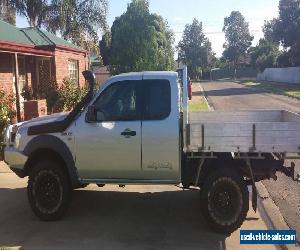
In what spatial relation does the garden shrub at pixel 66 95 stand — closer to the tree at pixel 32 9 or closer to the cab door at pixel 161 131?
the cab door at pixel 161 131

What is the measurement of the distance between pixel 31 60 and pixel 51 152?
12.6 meters

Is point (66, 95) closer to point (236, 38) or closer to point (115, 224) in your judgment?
point (115, 224)

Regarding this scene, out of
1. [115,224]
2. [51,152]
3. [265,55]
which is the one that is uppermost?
[265,55]

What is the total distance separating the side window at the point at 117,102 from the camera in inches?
285

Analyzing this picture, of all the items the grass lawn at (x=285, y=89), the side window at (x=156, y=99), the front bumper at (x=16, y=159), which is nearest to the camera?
the side window at (x=156, y=99)

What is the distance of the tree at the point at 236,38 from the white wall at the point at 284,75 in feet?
121

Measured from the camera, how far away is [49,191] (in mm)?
7570

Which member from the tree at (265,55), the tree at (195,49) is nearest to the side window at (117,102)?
the tree at (265,55)

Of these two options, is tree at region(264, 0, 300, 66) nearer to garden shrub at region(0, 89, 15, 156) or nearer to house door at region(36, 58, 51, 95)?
house door at region(36, 58, 51, 95)

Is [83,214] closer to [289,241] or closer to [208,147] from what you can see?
[208,147]

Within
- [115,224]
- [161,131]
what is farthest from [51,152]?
[161,131]

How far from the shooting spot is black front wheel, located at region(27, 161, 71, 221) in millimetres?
7496

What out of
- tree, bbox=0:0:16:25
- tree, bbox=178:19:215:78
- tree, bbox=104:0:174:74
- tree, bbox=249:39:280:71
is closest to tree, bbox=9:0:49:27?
tree, bbox=0:0:16:25

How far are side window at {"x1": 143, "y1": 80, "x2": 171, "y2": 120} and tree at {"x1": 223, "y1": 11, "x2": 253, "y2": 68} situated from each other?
112306 millimetres
